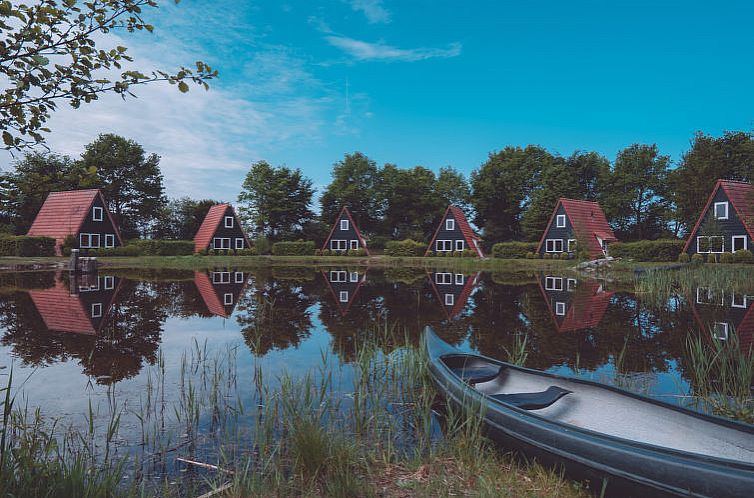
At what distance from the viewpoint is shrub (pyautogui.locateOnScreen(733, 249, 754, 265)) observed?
30.8 m

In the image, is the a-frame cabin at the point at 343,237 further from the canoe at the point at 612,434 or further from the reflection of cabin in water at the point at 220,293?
the canoe at the point at 612,434

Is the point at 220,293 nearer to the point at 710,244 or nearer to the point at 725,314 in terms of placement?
the point at 725,314

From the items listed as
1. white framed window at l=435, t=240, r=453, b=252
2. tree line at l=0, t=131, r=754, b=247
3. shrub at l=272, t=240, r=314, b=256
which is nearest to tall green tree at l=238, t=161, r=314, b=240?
tree line at l=0, t=131, r=754, b=247

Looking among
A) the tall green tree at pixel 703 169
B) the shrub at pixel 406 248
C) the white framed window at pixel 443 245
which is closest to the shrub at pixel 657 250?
the tall green tree at pixel 703 169

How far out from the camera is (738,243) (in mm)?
34875

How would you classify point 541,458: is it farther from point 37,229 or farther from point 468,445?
point 37,229

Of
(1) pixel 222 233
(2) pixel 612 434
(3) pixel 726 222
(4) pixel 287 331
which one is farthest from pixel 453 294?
(1) pixel 222 233

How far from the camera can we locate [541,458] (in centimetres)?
439

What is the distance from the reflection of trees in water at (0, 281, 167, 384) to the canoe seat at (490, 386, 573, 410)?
634 cm

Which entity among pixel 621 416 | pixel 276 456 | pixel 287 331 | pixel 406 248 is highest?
pixel 406 248

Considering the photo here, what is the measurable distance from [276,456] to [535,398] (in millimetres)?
3001

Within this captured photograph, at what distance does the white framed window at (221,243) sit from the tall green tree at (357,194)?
15601 millimetres

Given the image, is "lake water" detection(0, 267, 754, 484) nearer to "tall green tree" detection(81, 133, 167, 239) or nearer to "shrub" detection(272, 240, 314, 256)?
"shrub" detection(272, 240, 314, 256)

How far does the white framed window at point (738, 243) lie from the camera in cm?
3422
